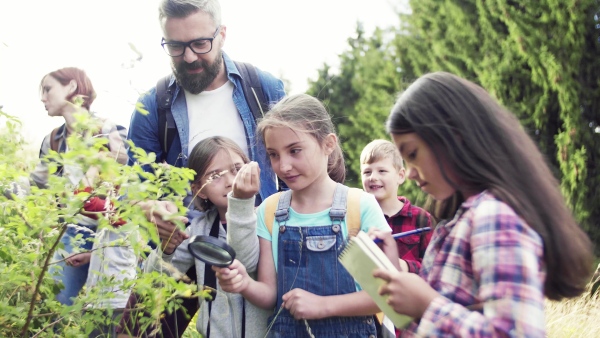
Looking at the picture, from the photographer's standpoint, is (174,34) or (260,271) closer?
(260,271)

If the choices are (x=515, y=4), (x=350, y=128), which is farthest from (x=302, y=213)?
(x=350, y=128)

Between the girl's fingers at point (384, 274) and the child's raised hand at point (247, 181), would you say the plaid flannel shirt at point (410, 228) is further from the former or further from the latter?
the girl's fingers at point (384, 274)

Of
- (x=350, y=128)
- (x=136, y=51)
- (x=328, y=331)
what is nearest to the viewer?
(x=136, y=51)

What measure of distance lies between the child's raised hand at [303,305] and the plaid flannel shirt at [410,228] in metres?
0.98

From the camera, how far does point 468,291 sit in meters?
1.75

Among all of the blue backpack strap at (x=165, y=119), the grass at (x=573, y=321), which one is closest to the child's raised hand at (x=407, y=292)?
the blue backpack strap at (x=165, y=119)

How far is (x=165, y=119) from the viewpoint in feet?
11.7

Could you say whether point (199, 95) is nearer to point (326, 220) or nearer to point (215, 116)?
point (215, 116)

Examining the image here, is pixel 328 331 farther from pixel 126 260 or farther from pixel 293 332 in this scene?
pixel 126 260

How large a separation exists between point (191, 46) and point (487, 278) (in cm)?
233

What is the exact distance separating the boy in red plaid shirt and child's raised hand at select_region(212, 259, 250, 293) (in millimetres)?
1197

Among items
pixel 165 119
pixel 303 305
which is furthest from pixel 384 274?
pixel 165 119

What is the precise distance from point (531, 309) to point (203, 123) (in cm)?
227

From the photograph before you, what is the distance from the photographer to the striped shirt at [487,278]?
159 centimetres
